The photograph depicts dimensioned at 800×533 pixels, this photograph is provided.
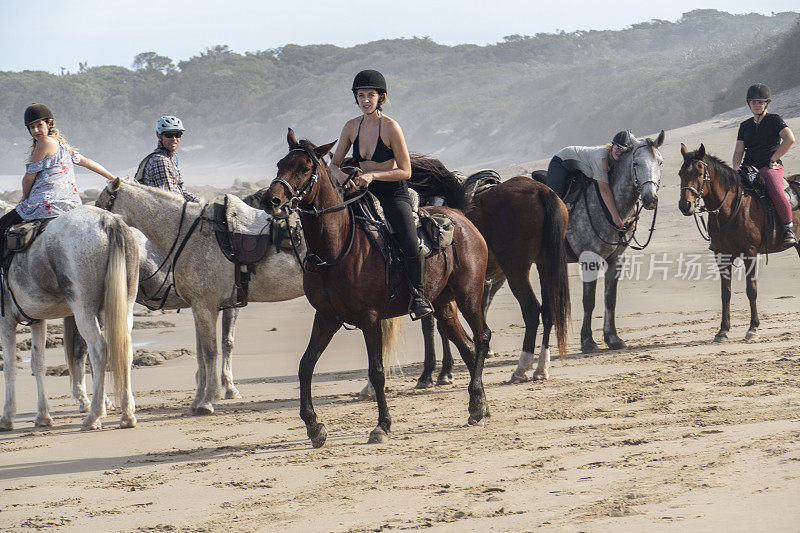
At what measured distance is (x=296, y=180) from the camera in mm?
5730

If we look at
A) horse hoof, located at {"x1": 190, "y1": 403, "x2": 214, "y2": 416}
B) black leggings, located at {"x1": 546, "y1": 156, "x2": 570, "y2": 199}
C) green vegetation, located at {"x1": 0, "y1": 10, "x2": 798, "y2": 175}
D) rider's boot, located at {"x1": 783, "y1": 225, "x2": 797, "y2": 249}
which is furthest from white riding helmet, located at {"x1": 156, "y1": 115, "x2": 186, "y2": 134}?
green vegetation, located at {"x1": 0, "y1": 10, "x2": 798, "y2": 175}

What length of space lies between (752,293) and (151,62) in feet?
319

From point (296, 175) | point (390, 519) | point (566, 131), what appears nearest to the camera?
point (390, 519)

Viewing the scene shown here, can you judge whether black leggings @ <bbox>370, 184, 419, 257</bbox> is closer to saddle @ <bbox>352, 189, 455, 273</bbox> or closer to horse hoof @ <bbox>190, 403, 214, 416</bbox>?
saddle @ <bbox>352, 189, 455, 273</bbox>

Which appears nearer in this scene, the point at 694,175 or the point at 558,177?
the point at 694,175

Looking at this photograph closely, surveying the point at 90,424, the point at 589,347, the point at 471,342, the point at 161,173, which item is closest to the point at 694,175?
the point at 589,347

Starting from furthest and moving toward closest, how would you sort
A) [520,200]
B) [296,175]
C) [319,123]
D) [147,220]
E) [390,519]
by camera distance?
[319,123], [520,200], [147,220], [296,175], [390,519]

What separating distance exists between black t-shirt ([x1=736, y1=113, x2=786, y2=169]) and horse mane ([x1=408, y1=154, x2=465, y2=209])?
4177 millimetres

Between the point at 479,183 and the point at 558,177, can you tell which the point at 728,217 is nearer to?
the point at 558,177

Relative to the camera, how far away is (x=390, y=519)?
4.51 metres

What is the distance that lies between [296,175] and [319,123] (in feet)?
215

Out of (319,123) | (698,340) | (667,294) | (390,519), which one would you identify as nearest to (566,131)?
(319,123)

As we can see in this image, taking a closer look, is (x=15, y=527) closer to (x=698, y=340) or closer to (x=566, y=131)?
(x=698, y=340)

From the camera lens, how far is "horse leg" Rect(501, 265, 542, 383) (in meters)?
8.33
